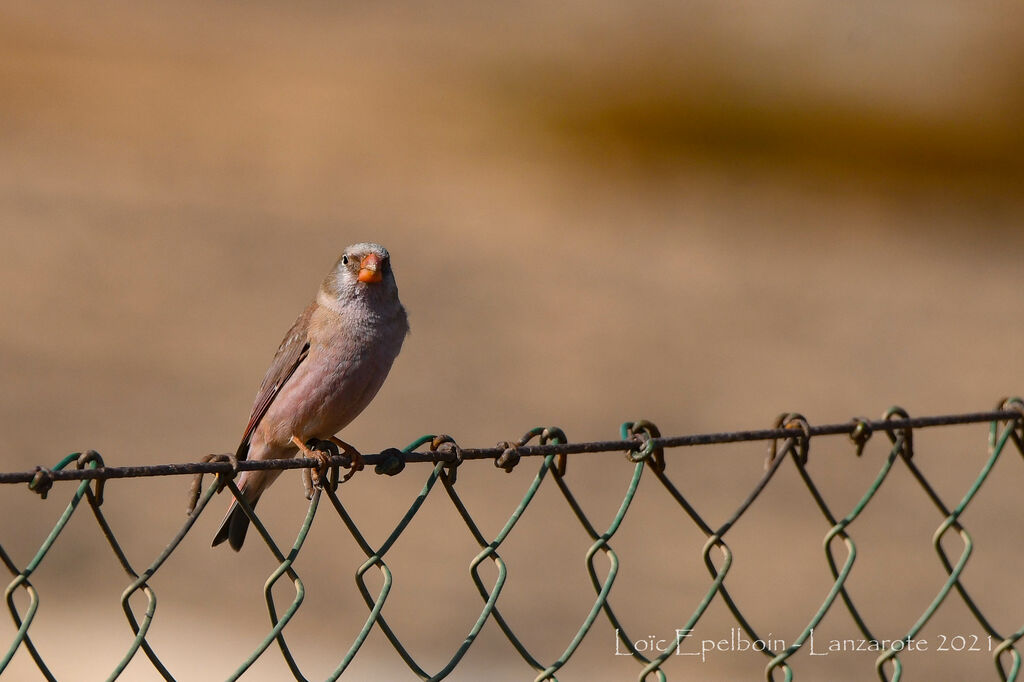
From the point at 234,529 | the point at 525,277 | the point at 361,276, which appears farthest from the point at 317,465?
the point at 525,277

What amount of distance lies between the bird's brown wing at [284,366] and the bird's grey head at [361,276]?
0.15 meters

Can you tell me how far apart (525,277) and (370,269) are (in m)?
6.96

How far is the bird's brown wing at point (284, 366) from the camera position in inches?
169

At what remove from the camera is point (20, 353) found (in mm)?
9062

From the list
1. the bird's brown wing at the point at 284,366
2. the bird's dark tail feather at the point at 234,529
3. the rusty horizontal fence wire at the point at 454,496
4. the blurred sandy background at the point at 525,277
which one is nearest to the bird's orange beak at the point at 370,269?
the bird's brown wing at the point at 284,366

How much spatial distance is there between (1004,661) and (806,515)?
1.74m

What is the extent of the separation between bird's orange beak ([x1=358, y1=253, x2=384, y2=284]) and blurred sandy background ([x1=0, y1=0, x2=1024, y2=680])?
227 cm

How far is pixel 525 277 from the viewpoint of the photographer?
1119cm

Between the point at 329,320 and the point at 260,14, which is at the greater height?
the point at 260,14

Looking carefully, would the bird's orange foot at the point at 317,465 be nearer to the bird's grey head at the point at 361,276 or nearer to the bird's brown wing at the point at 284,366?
the bird's brown wing at the point at 284,366

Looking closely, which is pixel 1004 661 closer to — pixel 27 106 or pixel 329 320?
pixel 329 320

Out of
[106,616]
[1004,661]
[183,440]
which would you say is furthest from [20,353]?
[1004,661]

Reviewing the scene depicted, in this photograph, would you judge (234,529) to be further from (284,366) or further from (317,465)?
(317,465)

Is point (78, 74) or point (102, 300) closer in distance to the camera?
point (102, 300)
